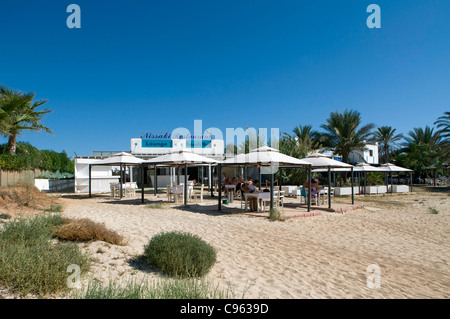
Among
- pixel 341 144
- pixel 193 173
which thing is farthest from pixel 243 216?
pixel 193 173

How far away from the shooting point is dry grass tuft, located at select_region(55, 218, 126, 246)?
4.97 meters

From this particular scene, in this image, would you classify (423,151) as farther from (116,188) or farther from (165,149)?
(116,188)

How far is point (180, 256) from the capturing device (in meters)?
4.19

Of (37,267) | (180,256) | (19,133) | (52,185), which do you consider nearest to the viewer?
(37,267)

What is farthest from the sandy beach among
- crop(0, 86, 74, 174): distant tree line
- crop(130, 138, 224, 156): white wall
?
crop(130, 138, 224, 156): white wall

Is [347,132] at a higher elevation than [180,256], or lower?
higher

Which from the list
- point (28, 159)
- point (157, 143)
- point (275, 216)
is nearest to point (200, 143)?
point (157, 143)

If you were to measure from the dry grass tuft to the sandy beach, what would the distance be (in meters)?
0.18

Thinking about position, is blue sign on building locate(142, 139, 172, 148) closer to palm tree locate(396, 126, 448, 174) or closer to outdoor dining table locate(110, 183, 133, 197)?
outdoor dining table locate(110, 183, 133, 197)

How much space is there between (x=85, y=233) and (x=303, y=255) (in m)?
3.90

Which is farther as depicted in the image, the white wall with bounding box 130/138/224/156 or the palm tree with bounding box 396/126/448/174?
the palm tree with bounding box 396/126/448/174

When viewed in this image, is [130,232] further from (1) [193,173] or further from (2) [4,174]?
(1) [193,173]
